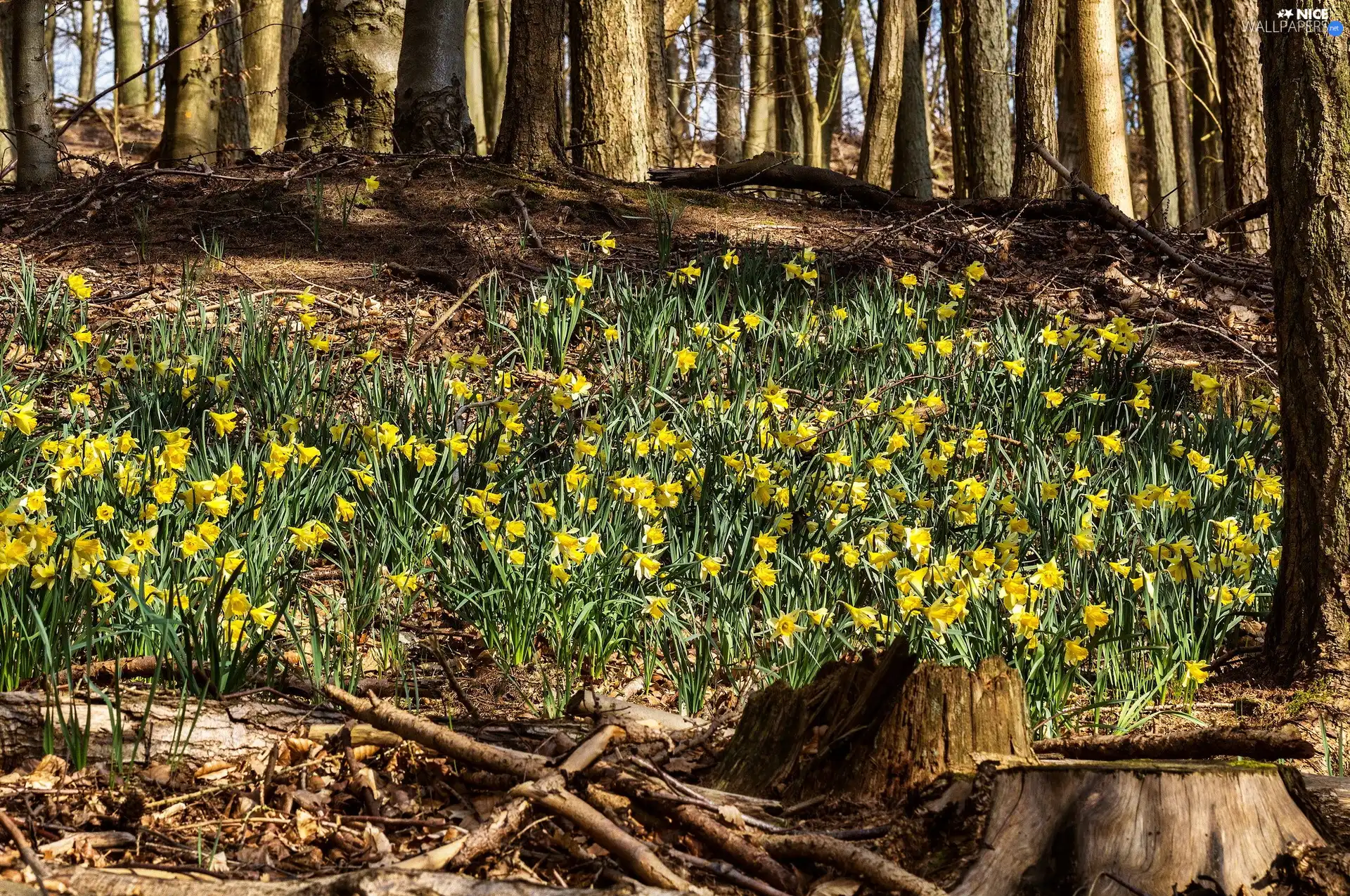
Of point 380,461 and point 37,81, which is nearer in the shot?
point 380,461

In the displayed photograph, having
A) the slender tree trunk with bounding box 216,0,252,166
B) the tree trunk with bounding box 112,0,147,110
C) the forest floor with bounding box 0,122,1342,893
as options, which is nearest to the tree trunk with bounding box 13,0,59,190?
the forest floor with bounding box 0,122,1342,893

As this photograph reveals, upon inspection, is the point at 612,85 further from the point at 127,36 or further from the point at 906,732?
the point at 127,36

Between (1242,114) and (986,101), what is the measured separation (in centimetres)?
176

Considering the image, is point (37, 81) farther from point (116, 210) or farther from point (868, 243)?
point (868, 243)

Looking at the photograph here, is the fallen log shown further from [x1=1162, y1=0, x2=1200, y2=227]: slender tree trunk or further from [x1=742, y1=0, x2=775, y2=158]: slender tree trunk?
[x1=1162, y1=0, x2=1200, y2=227]: slender tree trunk

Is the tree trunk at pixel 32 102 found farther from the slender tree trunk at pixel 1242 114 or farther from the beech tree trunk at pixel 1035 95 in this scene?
the slender tree trunk at pixel 1242 114

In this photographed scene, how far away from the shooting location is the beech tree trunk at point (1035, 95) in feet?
25.4

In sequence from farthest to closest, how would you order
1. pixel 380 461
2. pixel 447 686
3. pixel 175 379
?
pixel 175 379 < pixel 380 461 < pixel 447 686

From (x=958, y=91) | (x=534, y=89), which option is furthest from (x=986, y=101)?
(x=958, y=91)

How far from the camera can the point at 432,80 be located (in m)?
7.38

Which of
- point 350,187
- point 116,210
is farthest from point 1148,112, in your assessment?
point 116,210

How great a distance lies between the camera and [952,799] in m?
1.67

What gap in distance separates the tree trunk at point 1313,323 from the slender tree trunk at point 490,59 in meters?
11.9

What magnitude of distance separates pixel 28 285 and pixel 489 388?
71.4 inches
